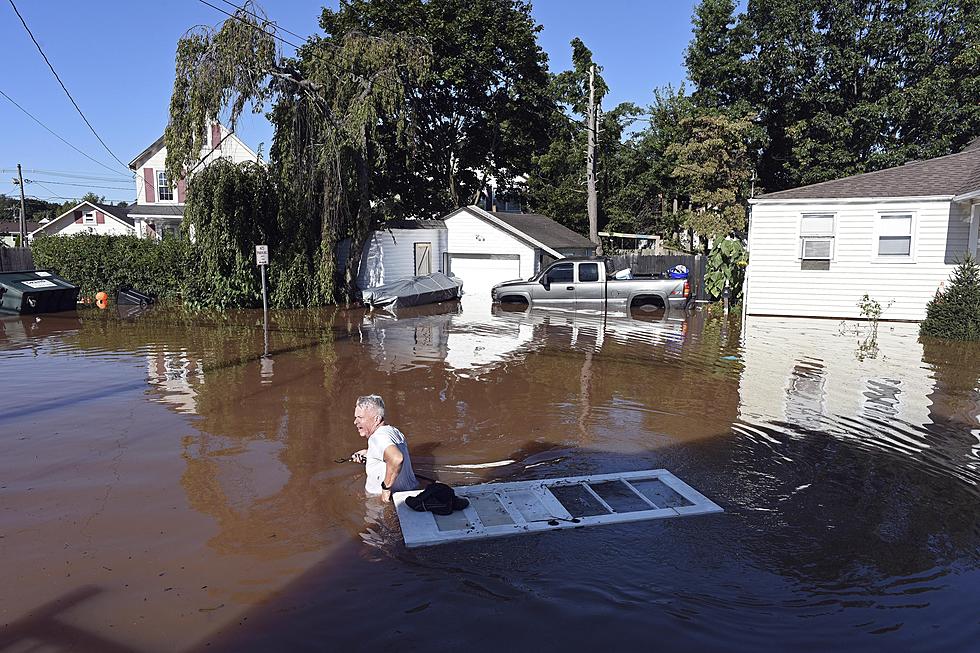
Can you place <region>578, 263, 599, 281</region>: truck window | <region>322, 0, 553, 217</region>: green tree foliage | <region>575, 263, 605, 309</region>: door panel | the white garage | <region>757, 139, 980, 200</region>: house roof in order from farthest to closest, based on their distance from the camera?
<region>322, 0, 553, 217</region>: green tree foliage, the white garage, <region>578, 263, 599, 281</region>: truck window, <region>575, 263, 605, 309</region>: door panel, <region>757, 139, 980, 200</region>: house roof

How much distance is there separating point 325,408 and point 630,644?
627 cm

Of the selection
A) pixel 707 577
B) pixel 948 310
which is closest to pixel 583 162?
pixel 948 310

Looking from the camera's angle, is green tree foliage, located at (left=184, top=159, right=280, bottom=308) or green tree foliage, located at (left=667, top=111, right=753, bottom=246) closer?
green tree foliage, located at (left=184, top=159, right=280, bottom=308)

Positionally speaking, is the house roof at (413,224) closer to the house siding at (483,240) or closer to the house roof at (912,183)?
the house siding at (483,240)

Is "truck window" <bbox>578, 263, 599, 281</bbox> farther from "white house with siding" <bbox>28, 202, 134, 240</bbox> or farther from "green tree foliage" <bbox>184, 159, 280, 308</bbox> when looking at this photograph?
"white house with siding" <bbox>28, 202, 134, 240</bbox>

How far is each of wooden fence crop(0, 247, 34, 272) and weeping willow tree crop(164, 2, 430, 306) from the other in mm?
9414

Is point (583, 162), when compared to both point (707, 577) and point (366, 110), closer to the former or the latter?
point (366, 110)

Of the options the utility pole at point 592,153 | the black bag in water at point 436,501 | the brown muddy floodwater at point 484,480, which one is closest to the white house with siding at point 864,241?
the brown muddy floodwater at point 484,480

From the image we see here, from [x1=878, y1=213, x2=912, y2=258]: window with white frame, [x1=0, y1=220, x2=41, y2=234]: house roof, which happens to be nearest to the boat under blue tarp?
[x1=878, y1=213, x2=912, y2=258]: window with white frame

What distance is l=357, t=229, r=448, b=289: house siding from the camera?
2438 centimetres

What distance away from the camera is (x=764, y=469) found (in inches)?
281

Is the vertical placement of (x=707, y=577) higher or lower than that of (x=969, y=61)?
lower

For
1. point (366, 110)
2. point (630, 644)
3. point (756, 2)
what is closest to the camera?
point (630, 644)

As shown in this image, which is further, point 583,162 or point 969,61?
point 583,162
